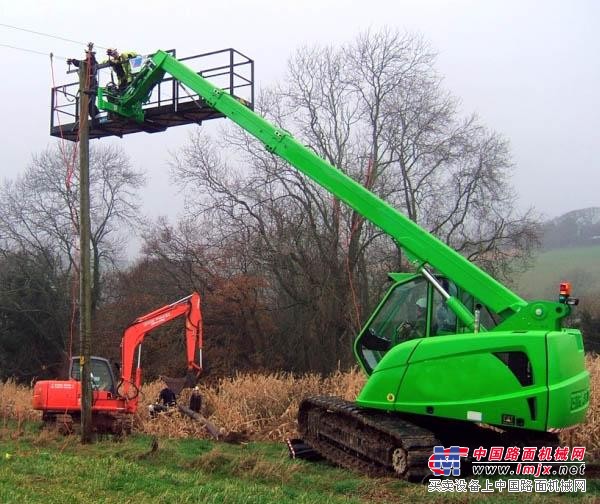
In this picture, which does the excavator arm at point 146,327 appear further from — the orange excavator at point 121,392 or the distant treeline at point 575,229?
the distant treeline at point 575,229

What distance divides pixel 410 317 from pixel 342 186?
215cm

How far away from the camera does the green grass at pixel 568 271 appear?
24.0 meters

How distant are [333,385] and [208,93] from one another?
6977 mm

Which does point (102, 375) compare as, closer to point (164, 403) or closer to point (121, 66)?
point (164, 403)

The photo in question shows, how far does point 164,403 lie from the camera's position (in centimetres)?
1455

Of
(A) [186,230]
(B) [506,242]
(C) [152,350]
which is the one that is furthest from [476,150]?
(C) [152,350]

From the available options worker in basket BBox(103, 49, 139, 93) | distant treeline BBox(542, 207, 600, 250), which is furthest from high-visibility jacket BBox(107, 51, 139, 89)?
distant treeline BBox(542, 207, 600, 250)

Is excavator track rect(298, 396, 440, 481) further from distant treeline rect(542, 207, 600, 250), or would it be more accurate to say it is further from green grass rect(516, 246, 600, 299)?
green grass rect(516, 246, 600, 299)

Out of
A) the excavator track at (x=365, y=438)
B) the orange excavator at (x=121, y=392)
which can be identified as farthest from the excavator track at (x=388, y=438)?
the orange excavator at (x=121, y=392)

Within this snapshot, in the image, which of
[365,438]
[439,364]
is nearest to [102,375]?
[365,438]

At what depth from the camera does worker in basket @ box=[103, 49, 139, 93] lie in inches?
509

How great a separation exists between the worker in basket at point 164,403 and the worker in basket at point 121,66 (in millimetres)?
6566

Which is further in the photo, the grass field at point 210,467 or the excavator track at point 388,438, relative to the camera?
the excavator track at point 388,438

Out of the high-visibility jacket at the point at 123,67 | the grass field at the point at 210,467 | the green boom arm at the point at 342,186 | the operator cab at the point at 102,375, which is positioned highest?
the high-visibility jacket at the point at 123,67
